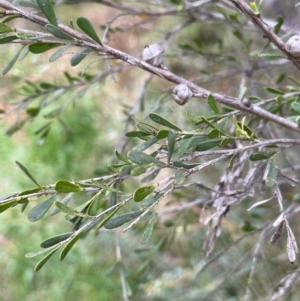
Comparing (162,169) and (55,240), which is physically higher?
(55,240)

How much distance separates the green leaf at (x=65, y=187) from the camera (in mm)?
291

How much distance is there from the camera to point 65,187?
0.29 meters

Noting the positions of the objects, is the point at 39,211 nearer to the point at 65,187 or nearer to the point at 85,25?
the point at 65,187

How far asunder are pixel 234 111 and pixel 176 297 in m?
0.48

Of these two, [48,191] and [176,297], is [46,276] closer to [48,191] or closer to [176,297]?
[176,297]

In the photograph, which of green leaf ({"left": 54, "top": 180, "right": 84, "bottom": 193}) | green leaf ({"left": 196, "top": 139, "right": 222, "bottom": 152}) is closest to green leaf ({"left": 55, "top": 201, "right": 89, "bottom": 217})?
green leaf ({"left": 54, "top": 180, "right": 84, "bottom": 193})

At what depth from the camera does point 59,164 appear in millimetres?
1063

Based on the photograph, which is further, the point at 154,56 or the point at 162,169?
the point at 162,169

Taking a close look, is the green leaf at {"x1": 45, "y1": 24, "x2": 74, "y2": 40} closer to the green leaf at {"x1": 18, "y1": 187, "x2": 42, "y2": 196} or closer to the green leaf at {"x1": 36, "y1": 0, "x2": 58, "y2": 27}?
the green leaf at {"x1": 36, "y1": 0, "x2": 58, "y2": 27}

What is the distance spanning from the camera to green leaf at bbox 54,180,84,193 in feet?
0.95

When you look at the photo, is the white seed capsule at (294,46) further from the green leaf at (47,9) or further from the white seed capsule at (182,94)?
the green leaf at (47,9)

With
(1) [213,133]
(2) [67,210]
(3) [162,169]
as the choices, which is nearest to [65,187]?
(2) [67,210]

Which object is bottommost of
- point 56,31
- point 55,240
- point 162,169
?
point 162,169

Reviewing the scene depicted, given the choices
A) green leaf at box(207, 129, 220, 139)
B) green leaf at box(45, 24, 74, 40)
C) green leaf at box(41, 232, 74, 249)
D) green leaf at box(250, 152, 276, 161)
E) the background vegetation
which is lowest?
the background vegetation
